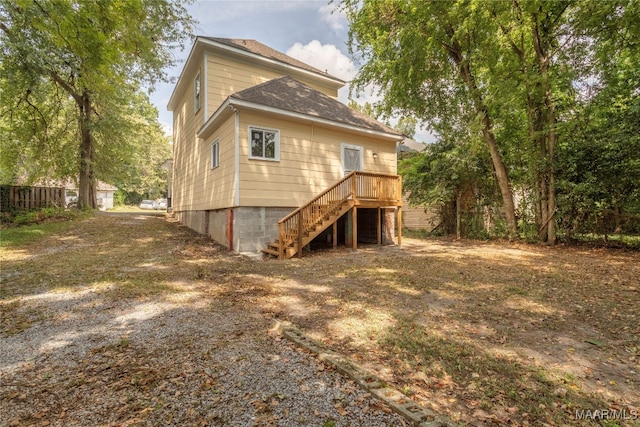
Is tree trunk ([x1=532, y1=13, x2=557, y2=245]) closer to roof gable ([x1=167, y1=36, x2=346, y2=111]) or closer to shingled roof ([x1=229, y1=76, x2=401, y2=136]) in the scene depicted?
shingled roof ([x1=229, y1=76, x2=401, y2=136])

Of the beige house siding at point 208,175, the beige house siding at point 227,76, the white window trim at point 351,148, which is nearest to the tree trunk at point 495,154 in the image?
the white window trim at point 351,148

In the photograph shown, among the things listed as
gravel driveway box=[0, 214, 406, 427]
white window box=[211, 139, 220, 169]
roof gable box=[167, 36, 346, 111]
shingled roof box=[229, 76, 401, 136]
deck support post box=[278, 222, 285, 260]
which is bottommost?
gravel driveway box=[0, 214, 406, 427]

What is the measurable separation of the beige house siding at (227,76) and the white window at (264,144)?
9.20 ft

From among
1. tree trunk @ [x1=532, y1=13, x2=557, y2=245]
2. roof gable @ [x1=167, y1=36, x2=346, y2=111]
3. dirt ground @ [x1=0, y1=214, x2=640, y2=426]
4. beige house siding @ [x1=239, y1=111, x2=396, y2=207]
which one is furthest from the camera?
roof gable @ [x1=167, y1=36, x2=346, y2=111]

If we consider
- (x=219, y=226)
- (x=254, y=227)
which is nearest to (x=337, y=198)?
(x=254, y=227)

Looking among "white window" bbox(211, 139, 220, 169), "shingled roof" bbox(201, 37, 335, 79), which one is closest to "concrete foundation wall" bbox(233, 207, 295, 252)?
"white window" bbox(211, 139, 220, 169)

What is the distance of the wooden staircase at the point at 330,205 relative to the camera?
8672 mm

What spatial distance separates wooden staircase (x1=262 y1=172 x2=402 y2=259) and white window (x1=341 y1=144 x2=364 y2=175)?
139 centimetres

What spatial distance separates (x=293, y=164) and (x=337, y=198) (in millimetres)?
1850

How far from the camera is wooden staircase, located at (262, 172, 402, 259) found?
8.67 meters

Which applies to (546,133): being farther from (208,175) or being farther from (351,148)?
(208,175)

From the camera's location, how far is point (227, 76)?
11.1 m

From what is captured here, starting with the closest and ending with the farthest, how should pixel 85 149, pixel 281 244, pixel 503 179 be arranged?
pixel 281 244 → pixel 503 179 → pixel 85 149

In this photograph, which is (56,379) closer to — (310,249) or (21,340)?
(21,340)
